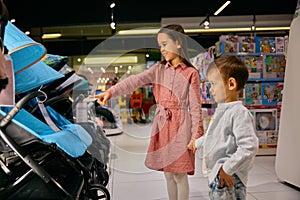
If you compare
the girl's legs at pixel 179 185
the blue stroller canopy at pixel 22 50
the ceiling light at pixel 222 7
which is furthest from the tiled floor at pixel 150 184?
the ceiling light at pixel 222 7

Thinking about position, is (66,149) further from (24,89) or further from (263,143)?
(263,143)

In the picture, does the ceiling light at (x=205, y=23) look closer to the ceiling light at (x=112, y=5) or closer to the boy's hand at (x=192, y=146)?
the ceiling light at (x=112, y=5)

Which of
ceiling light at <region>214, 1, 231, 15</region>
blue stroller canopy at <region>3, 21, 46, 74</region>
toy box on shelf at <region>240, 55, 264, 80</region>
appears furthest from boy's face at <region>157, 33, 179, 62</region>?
ceiling light at <region>214, 1, 231, 15</region>

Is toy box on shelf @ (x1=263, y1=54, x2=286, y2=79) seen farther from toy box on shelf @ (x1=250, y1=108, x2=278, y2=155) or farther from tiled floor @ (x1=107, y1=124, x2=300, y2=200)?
tiled floor @ (x1=107, y1=124, x2=300, y2=200)

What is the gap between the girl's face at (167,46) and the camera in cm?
135

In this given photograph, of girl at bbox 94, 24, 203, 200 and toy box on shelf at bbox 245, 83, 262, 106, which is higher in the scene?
girl at bbox 94, 24, 203, 200

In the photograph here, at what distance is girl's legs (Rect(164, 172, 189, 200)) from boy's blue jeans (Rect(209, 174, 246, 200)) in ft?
0.96

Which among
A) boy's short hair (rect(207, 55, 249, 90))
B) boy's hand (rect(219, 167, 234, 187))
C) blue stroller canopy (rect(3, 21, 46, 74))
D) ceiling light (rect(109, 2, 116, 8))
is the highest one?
ceiling light (rect(109, 2, 116, 8))

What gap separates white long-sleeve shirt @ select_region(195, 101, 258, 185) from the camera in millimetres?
1095

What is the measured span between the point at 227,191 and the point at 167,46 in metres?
0.65

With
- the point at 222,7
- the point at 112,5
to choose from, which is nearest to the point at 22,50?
the point at 112,5

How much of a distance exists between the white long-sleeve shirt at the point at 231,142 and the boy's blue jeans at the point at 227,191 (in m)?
0.02

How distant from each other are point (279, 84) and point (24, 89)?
329 cm

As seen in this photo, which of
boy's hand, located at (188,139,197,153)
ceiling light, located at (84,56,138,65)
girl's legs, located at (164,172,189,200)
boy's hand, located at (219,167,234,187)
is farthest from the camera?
girl's legs, located at (164,172,189,200)
